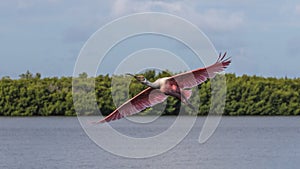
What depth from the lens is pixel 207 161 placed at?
43.4 metres

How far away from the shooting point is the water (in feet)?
139

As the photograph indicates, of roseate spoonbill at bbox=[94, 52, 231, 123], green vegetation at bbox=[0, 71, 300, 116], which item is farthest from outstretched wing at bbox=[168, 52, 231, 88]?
green vegetation at bbox=[0, 71, 300, 116]

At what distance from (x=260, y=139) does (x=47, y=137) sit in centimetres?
1511

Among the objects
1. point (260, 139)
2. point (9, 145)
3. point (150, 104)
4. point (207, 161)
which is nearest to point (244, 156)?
point (207, 161)

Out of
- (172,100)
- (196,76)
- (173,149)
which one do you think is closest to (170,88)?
(196,76)

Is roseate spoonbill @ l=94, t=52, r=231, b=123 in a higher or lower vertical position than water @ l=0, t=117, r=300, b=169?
lower

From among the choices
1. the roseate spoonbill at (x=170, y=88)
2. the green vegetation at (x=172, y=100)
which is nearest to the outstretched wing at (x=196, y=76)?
the roseate spoonbill at (x=170, y=88)

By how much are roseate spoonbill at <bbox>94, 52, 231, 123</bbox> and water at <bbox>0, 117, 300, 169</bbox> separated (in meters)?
21.1

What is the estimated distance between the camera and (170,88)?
58.2 feet

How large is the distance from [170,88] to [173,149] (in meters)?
31.8

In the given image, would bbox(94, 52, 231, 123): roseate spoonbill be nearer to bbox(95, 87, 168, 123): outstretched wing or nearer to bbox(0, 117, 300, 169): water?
bbox(95, 87, 168, 123): outstretched wing

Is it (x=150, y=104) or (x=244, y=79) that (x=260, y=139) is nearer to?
(x=244, y=79)

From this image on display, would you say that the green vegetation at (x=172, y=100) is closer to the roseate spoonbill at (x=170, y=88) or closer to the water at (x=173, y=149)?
the water at (x=173, y=149)

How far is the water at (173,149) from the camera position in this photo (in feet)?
139
